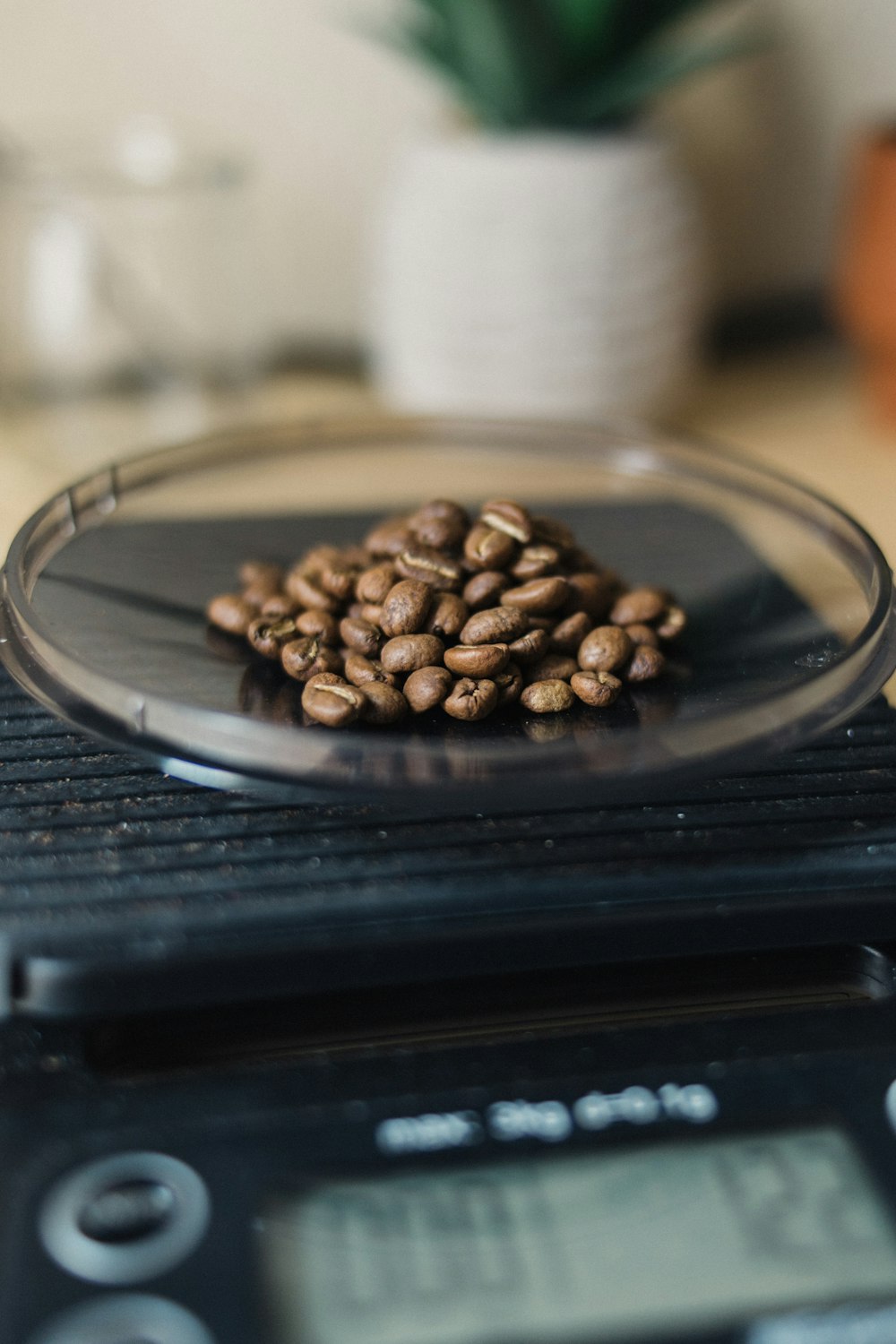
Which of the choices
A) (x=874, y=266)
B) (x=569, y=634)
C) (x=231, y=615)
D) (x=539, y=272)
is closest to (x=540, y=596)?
(x=569, y=634)

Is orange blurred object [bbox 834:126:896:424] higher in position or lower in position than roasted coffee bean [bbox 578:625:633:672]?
higher

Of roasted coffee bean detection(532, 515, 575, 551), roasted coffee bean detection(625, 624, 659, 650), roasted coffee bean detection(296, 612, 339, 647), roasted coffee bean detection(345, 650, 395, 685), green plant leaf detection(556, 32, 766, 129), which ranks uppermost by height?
green plant leaf detection(556, 32, 766, 129)

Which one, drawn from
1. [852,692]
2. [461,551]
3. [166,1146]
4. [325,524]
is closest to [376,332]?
[325,524]

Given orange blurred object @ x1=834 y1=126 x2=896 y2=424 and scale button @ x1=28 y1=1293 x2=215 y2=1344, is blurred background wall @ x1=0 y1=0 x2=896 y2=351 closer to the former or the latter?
orange blurred object @ x1=834 y1=126 x2=896 y2=424

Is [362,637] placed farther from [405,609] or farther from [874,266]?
[874,266]

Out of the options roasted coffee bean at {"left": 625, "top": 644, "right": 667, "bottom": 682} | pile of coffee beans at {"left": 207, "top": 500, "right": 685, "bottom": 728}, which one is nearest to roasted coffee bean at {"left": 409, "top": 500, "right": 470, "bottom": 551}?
pile of coffee beans at {"left": 207, "top": 500, "right": 685, "bottom": 728}

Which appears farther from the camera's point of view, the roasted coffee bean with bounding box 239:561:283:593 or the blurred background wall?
the blurred background wall

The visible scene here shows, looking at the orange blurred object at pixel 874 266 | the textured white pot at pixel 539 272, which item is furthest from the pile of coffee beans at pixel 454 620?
the orange blurred object at pixel 874 266
